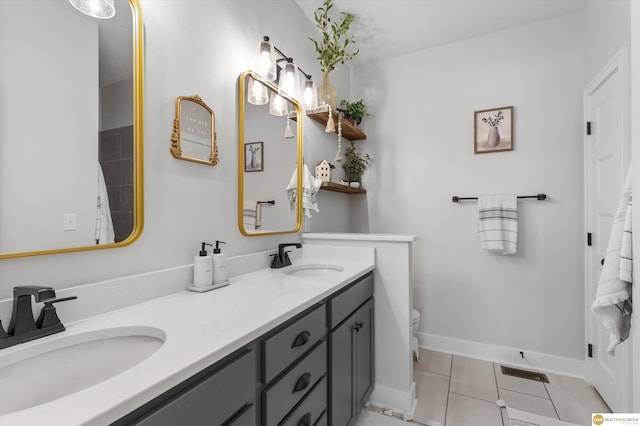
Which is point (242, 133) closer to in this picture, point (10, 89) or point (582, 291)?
point (10, 89)

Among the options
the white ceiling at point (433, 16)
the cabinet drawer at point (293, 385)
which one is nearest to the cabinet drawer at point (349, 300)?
the cabinet drawer at point (293, 385)

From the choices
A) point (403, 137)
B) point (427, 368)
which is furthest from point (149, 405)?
point (403, 137)

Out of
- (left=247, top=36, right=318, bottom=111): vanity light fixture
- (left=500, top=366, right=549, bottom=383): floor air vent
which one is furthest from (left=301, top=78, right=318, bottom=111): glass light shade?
(left=500, top=366, right=549, bottom=383): floor air vent

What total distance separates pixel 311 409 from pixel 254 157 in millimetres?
1264

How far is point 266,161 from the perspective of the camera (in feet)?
5.92

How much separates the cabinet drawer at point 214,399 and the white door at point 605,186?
1.95 meters

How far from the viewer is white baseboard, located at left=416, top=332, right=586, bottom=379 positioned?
223cm

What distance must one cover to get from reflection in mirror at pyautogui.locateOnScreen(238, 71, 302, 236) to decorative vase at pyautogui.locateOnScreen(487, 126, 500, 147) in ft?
5.24

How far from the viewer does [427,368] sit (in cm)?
234

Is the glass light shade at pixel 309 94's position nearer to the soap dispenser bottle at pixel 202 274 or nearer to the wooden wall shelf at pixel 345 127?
the wooden wall shelf at pixel 345 127

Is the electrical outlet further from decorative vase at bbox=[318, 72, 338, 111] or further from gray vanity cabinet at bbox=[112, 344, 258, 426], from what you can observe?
decorative vase at bbox=[318, 72, 338, 111]

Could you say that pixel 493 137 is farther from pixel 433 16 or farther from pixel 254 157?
pixel 254 157

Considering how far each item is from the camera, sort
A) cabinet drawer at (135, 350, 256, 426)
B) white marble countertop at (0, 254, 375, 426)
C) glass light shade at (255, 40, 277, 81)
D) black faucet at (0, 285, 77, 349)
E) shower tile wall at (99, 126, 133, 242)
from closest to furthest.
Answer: white marble countertop at (0, 254, 375, 426), cabinet drawer at (135, 350, 256, 426), black faucet at (0, 285, 77, 349), shower tile wall at (99, 126, 133, 242), glass light shade at (255, 40, 277, 81)

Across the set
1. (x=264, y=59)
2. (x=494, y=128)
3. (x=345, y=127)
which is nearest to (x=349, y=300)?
(x=264, y=59)
